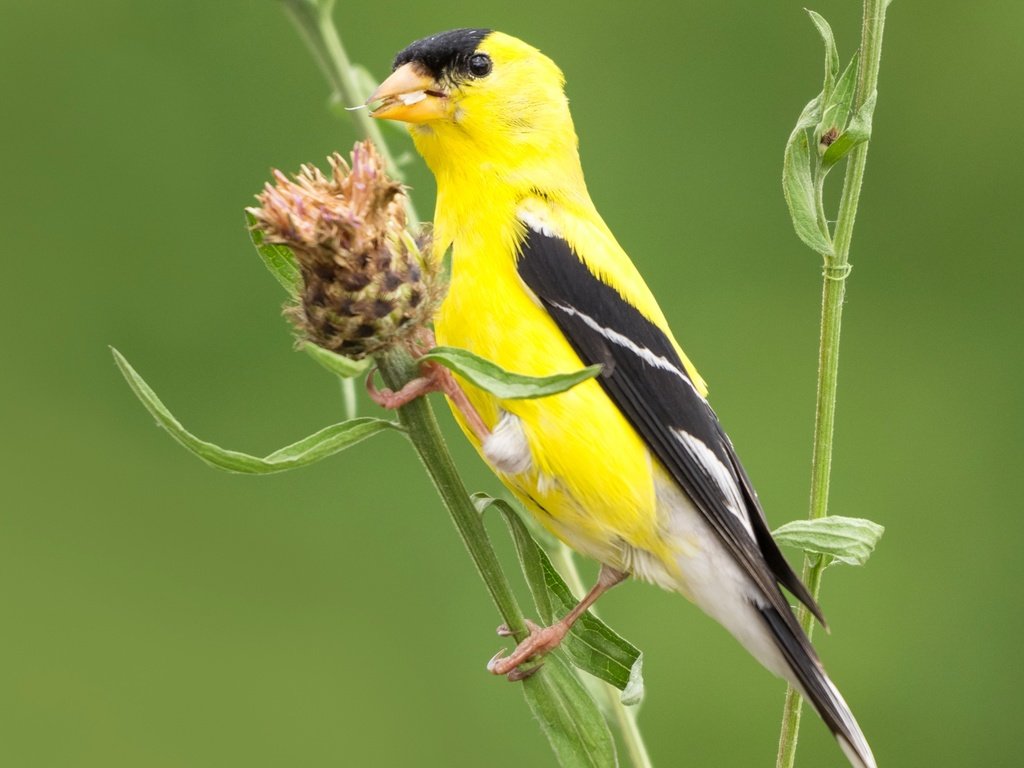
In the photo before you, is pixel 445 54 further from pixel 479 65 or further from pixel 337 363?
pixel 337 363

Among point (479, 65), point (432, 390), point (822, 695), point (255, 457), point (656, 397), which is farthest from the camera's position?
point (479, 65)

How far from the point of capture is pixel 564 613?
1409 mm

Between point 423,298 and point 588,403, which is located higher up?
point 423,298

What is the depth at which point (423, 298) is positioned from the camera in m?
1.36

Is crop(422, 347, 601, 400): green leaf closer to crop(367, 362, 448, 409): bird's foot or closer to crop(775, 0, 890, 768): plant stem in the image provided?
crop(367, 362, 448, 409): bird's foot

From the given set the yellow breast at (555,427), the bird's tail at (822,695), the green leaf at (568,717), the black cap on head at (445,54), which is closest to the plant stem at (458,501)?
the green leaf at (568,717)

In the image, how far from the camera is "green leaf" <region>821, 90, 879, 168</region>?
1.34m

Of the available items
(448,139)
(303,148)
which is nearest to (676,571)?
(448,139)

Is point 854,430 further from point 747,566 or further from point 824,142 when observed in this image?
point 824,142

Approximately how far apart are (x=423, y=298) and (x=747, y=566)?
596 mm

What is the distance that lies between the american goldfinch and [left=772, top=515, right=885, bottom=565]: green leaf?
22 centimetres

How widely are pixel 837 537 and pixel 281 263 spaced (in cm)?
63

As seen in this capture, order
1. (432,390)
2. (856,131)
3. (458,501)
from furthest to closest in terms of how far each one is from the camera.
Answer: (432,390) → (856,131) → (458,501)

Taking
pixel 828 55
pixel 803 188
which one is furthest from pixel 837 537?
pixel 828 55
